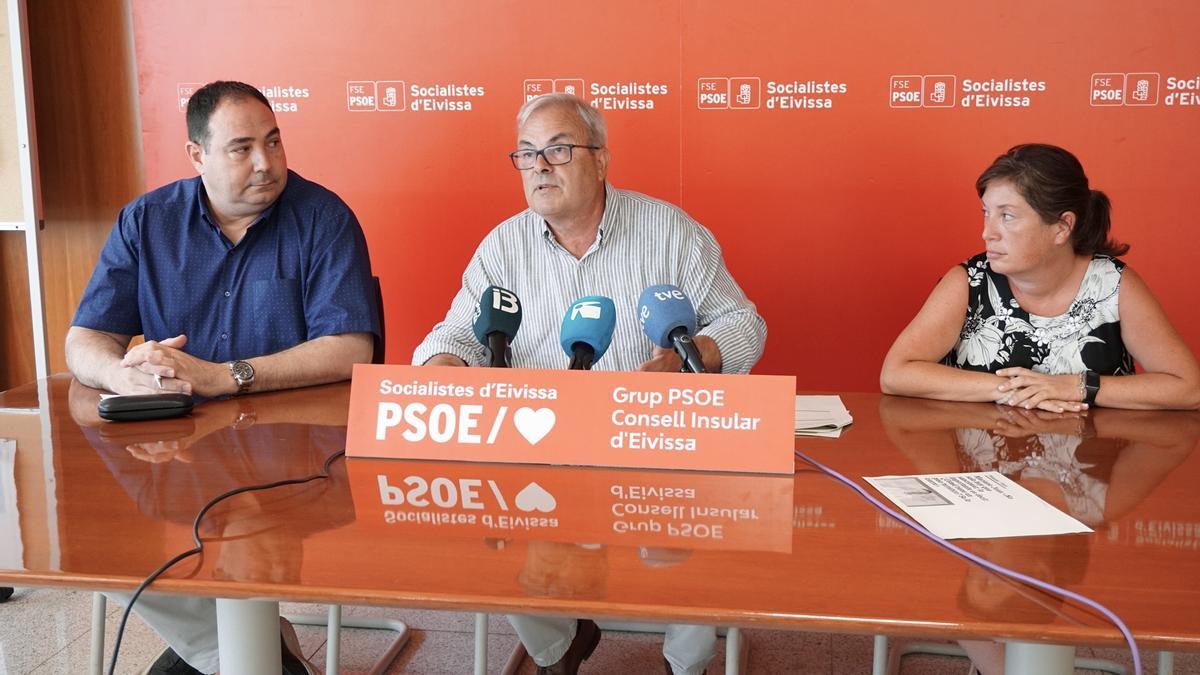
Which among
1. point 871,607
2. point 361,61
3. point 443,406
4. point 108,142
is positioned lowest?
point 871,607

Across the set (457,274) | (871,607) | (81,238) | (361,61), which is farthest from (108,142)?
(871,607)

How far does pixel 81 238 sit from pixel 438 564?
3.14 meters

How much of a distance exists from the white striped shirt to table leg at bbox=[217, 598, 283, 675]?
38.2 inches

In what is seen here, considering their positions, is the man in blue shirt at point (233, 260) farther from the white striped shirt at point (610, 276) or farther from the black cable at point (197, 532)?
the black cable at point (197, 532)

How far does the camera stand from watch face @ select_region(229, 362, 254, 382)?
2008 millimetres

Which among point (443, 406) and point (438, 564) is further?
point (443, 406)

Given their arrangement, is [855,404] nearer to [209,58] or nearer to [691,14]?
[691,14]

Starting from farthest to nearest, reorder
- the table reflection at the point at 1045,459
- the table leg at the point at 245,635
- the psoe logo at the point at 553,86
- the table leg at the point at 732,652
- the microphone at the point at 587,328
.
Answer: the psoe logo at the point at 553,86 → the table leg at the point at 732,652 → the microphone at the point at 587,328 → the table leg at the point at 245,635 → the table reflection at the point at 1045,459

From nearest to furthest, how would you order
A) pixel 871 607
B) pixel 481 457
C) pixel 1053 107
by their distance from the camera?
pixel 871 607 → pixel 481 457 → pixel 1053 107

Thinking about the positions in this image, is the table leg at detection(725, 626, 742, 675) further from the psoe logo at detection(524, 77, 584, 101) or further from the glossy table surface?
the psoe logo at detection(524, 77, 584, 101)

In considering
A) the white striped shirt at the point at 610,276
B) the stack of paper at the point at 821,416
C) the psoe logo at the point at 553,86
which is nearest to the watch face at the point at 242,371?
the white striped shirt at the point at 610,276

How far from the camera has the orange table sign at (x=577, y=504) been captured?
122 cm

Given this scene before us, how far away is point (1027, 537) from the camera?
1.18 m

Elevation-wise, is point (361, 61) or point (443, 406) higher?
point (361, 61)
